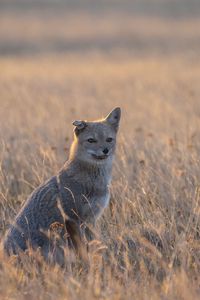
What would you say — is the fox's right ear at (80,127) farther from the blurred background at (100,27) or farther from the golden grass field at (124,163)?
the blurred background at (100,27)

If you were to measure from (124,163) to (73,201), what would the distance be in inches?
77.7

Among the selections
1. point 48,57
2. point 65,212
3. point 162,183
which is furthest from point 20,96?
point 48,57

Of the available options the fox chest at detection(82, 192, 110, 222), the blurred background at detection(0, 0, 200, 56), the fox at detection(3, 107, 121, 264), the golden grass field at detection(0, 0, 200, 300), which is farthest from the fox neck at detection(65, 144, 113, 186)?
the blurred background at detection(0, 0, 200, 56)

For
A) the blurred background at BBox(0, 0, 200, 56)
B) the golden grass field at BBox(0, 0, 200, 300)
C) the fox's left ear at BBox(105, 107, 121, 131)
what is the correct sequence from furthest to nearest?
the blurred background at BBox(0, 0, 200, 56) < the fox's left ear at BBox(105, 107, 121, 131) < the golden grass field at BBox(0, 0, 200, 300)

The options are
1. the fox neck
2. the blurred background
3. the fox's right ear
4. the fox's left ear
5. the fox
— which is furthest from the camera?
the blurred background

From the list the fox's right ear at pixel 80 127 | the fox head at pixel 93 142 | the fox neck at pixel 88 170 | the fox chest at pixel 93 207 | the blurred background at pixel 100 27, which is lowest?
the fox chest at pixel 93 207

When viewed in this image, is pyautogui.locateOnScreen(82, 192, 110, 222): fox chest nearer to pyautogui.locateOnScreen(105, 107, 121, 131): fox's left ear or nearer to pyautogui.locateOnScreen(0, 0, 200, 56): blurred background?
pyautogui.locateOnScreen(105, 107, 121, 131): fox's left ear

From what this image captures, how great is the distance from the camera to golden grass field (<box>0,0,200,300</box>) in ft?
16.7

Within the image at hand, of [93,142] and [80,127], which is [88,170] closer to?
[93,142]

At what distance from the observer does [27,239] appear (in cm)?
556

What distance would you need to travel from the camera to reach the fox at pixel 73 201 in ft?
18.3

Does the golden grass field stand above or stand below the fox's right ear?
below

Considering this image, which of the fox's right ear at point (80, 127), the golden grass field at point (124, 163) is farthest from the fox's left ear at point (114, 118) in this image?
the golden grass field at point (124, 163)

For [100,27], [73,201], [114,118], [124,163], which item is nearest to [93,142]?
[114,118]
